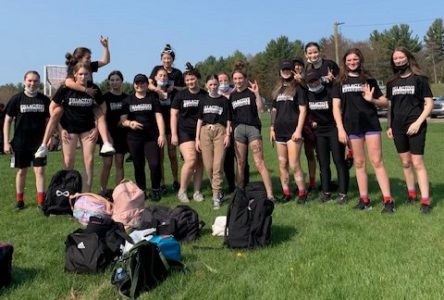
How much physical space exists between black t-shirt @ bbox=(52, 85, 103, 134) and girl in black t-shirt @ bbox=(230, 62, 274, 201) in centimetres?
240

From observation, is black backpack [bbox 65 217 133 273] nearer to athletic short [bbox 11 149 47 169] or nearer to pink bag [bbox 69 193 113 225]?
pink bag [bbox 69 193 113 225]

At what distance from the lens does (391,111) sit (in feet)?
22.8

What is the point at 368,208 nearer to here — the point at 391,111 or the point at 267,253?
the point at 391,111

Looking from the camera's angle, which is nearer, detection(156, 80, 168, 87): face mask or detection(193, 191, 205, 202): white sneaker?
detection(193, 191, 205, 202): white sneaker

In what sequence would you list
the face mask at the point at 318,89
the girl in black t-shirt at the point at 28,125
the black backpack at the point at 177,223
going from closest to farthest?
1. the black backpack at the point at 177,223
2. the face mask at the point at 318,89
3. the girl in black t-shirt at the point at 28,125

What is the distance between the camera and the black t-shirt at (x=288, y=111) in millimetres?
7475

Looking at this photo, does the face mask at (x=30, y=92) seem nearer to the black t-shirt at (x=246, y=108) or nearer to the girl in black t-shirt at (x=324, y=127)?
the black t-shirt at (x=246, y=108)

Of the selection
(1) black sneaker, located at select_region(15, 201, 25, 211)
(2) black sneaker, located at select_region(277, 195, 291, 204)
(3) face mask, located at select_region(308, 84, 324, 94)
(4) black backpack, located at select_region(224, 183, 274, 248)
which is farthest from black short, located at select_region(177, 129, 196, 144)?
(1) black sneaker, located at select_region(15, 201, 25, 211)

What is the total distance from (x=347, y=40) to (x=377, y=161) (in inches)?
2823

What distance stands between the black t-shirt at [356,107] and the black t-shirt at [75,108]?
404 cm

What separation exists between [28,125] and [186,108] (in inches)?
105

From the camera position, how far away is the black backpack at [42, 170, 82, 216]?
7262 millimetres

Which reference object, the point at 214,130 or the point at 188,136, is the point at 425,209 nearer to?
the point at 214,130

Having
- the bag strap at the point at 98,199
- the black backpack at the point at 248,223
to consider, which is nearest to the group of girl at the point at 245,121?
the bag strap at the point at 98,199
